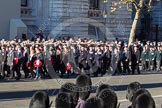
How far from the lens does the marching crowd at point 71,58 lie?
23.4 m

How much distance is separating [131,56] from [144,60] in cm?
253

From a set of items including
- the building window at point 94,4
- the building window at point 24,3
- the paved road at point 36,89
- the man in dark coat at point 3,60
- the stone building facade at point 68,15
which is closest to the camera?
the paved road at point 36,89

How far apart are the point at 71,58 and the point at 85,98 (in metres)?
15.6

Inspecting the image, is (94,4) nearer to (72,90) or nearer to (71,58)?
(71,58)

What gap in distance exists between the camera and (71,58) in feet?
84.8

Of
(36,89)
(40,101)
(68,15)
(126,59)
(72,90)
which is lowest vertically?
(36,89)

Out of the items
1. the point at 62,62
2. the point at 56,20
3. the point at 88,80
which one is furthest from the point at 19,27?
the point at 88,80

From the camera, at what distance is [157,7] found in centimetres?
5881

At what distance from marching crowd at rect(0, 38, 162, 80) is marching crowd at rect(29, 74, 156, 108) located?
1235 cm

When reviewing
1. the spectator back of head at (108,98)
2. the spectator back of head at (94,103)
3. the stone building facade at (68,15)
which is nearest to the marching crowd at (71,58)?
the stone building facade at (68,15)

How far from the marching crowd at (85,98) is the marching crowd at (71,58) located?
1235 centimetres

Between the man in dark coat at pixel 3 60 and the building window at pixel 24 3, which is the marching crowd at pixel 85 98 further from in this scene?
the building window at pixel 24 3

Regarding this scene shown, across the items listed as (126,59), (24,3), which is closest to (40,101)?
(126,59)

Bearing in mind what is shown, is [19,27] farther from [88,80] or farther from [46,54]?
[88,80]
